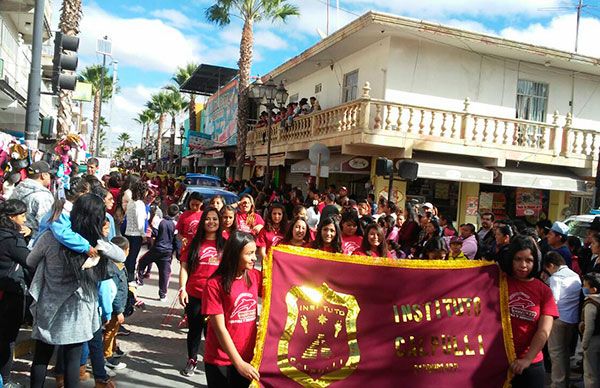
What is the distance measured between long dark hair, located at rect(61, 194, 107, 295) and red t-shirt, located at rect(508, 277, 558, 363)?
315cm

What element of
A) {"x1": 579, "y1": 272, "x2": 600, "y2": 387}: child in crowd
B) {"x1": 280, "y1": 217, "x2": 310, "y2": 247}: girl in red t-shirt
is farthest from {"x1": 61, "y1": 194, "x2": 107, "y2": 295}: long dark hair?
{"x1": 579, "y1": 272, "x2": 600, "y2": 387}: child in crowd

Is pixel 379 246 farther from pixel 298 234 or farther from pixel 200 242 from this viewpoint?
pixel 200 242

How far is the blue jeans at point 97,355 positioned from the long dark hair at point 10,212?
1.16 meters

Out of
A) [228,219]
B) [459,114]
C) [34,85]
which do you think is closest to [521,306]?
[228,219]

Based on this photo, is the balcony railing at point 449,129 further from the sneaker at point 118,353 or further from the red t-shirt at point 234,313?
the red t-shirt at point 234,313

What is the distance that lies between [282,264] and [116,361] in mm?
2648

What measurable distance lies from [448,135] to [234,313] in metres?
12.2

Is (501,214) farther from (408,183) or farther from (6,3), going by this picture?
(6,3)

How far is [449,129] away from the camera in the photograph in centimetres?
1436

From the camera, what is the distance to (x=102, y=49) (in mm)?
38469

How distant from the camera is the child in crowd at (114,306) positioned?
14.9 ft

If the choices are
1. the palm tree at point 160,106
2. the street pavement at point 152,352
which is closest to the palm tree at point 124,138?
the palm tree at point 160,106

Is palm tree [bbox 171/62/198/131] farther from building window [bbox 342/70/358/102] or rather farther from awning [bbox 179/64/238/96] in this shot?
building window [bbox 342/70/358/102]

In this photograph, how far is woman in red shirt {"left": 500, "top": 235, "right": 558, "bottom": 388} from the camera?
12.1 ft
